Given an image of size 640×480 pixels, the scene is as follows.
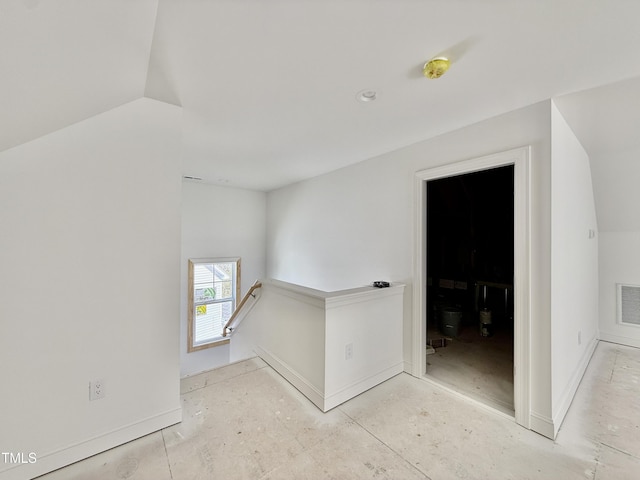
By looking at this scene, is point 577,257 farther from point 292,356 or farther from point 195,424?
point 195,424

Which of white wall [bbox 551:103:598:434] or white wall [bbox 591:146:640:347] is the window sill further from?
white wall [bbox 591:146:640:347]

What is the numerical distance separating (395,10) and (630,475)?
110 inches

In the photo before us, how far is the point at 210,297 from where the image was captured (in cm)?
514

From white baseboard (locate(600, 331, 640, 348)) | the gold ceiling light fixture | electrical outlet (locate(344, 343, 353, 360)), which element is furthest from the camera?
white baseboard (locate(600, 331, 640, 348))

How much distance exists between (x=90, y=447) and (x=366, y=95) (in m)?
2.90

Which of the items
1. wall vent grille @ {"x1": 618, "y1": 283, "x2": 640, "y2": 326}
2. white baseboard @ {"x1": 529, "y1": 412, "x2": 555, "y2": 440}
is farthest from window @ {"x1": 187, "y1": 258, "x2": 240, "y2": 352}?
wall vent grille @ {"x1": 618, "y1": 283, "x2": 640, "y2": 326}

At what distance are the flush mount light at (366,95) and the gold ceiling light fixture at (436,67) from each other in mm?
371

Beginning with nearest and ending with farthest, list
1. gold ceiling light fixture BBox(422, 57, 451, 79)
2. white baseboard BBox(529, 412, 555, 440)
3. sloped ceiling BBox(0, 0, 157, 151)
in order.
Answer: sloped ceiling BBox(0, 0, 157, 151) < gold ceiling light fixture BBox(422, 57, 451, 79) < white baseboard BBox(529, 412, 555, 440)

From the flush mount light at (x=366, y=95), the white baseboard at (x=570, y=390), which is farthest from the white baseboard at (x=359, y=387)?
the flush mount light at (x=366, y=95)

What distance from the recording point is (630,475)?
1.55 metres

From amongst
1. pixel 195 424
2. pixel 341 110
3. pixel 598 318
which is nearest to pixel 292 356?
pixel 195 424

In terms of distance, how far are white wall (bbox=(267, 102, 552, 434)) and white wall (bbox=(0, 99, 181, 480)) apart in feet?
6.76

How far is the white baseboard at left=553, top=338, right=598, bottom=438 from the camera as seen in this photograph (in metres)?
1.90

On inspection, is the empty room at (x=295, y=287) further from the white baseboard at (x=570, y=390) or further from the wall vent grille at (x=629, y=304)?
the wall vent grille at (x=629, y=304)
